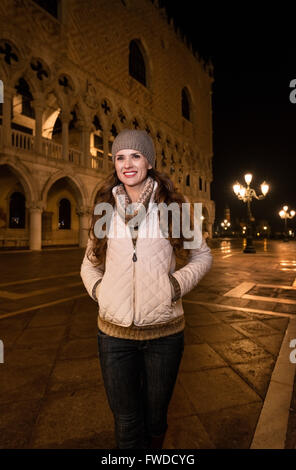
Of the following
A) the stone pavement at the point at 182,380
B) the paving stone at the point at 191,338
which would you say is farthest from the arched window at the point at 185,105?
the paving stone at the point at 191,338

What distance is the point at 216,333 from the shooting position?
3.27 m

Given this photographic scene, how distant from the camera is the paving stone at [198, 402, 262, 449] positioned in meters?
1.56

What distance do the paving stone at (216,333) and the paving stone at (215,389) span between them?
Answer: 0.68m

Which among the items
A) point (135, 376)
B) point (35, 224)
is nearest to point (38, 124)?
point (35, 224)

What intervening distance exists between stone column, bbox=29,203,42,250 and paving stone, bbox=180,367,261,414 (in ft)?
45.3

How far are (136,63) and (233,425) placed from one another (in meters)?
25.8

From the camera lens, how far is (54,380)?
7.18 feet

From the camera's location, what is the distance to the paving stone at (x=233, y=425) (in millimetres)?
1559

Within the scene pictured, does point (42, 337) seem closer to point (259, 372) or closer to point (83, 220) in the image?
point (259, 372)

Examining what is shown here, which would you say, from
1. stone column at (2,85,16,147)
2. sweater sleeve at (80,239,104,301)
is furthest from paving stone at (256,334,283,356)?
stone column at (2,85,16,147)

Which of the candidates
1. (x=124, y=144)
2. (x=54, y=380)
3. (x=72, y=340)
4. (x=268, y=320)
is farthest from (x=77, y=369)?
(x=268, y=320)

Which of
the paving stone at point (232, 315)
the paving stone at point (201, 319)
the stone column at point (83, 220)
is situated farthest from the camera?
the stone column at point (83, 220)

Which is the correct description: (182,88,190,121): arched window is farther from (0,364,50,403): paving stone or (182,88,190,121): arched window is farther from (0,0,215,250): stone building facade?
(0,364,50,403): paving stone

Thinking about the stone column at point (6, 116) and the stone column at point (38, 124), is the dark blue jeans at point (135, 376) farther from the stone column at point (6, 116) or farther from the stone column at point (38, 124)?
the stone column at point (38, 124)
